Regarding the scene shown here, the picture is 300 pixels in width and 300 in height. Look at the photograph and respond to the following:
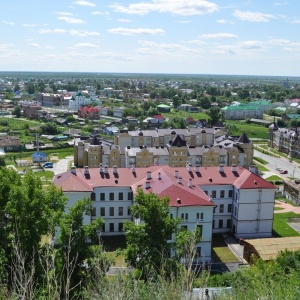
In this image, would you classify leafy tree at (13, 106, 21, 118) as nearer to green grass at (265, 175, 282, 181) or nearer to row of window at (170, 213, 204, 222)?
green grass at (265, 175, 282, 181)

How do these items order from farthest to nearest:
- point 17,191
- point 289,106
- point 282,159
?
point 289,106 < point 282,159 < point 17,191

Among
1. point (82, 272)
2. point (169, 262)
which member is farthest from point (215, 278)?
point (82, 272)

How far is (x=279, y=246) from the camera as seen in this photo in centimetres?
2788

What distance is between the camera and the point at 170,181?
101 ft

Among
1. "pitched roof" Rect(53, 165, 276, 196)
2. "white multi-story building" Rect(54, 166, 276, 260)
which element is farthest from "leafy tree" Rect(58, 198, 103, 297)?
"pitched roof" Rect(53, 165, 276, 196)

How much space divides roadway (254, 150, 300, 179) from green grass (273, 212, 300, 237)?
15.4m

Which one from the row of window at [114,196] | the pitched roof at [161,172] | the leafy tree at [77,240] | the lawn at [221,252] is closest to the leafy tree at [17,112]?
the pitched roof at [161,172]

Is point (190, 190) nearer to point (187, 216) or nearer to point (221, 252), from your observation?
point (187, 216)

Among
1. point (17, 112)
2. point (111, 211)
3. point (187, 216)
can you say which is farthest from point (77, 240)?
point (17, 112)

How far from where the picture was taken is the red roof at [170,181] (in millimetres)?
29484

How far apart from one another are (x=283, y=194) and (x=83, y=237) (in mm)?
31869

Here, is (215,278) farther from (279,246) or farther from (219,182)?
(219,182)

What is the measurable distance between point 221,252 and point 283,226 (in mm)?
8602

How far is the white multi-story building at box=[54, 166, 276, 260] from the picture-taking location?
31.5m
